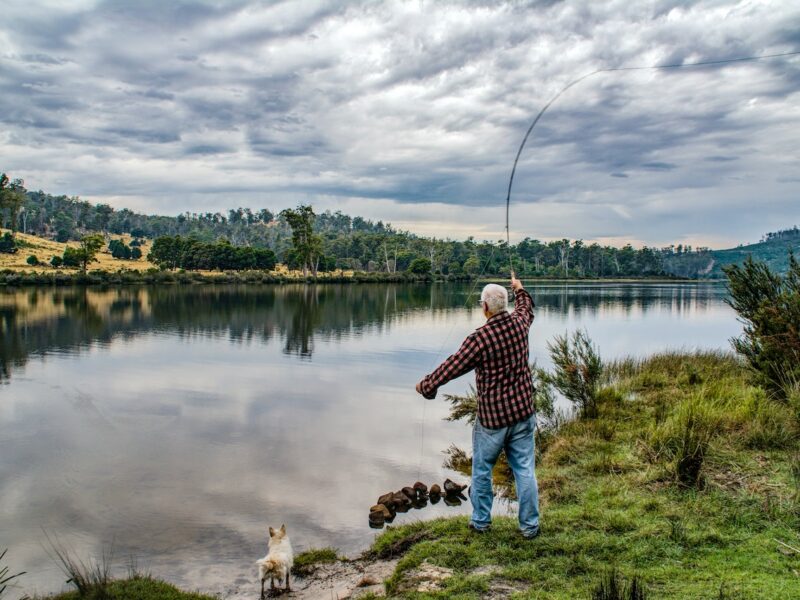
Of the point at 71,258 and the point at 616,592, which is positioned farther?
the point at 71,258

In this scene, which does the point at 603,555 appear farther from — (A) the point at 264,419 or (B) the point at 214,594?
(A) the point at 264,419

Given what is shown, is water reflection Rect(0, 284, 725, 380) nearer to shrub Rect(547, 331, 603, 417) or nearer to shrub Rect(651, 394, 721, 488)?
shrub Rect(547, 331, 603, 417)

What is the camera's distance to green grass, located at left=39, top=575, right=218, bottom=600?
609 centimetres

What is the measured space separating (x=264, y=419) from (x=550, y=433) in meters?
8.02

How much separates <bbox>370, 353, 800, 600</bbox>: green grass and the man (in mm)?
661

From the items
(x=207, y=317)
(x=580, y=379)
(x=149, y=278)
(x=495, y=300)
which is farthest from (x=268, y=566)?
(x=149, y=278)

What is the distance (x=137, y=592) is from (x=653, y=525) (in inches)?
221

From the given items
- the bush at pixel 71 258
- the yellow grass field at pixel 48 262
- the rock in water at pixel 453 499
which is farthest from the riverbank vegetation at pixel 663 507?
the bush at pixel 71 258

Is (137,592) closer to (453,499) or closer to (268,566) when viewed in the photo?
(268,566)

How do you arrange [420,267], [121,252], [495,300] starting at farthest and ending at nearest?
[121,252], [420,267], [495,300]

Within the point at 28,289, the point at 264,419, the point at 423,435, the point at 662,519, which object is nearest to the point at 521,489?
the point at 662,519

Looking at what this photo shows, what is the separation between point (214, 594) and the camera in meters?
6.99

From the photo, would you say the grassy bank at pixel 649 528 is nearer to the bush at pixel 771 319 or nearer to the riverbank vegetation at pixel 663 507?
the riverbank vegetation at pixel 663 507

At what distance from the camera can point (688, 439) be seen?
761 cm
